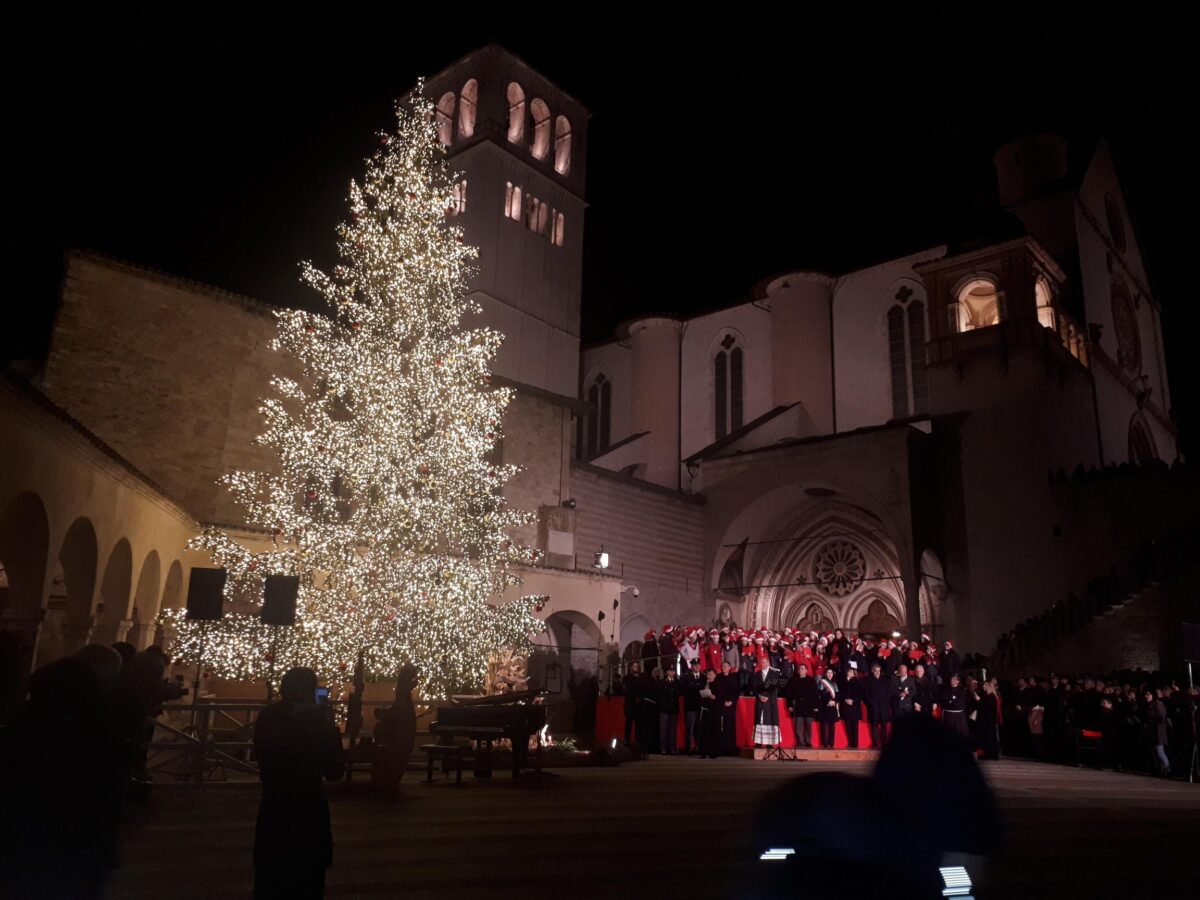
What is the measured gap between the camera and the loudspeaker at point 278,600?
32.4 feet

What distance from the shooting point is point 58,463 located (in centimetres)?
972

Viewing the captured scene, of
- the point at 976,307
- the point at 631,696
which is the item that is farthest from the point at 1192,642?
the point at 976,307

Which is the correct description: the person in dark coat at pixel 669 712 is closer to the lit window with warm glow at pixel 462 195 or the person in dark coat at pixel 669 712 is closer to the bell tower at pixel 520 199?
the bell tower at pixel 520 199

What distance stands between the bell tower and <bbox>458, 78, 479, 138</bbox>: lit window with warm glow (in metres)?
0.04

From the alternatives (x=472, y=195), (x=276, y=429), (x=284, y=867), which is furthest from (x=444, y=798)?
(x=472, y=195)

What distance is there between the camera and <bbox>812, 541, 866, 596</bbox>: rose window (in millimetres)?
28297

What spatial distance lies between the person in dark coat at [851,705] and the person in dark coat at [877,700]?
0.13m

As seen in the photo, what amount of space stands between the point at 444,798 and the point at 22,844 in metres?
5.89

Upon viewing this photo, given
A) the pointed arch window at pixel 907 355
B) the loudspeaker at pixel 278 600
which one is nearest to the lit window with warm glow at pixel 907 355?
the pointed arch window at pixel 907 355

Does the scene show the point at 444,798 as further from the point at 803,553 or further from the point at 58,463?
the point at 803,553

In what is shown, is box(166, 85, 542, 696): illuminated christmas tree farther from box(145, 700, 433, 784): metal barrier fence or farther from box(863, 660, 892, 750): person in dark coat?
box(863, 660, 892, 750): person in dark coat

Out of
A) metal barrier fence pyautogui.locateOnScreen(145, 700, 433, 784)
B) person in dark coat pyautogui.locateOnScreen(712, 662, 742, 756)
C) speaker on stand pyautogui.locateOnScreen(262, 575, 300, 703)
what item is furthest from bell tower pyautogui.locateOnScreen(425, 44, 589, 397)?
speaker on stand pyautogui.locateOnScreen(262, 575, 300, 703)

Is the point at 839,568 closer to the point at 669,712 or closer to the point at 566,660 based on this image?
the point at 566,660

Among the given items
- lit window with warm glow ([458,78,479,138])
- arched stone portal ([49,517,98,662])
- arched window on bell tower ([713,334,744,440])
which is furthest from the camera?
arched window on bell tower ([713,334,744,440])
